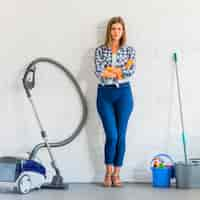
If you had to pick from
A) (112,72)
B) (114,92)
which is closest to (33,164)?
(114,92)

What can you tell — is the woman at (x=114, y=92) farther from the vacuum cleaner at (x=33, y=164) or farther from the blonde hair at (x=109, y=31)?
the vacuum cleaner at (x=33, y=164)

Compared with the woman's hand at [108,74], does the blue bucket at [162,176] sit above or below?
below

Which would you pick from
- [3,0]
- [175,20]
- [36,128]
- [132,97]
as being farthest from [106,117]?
[3,0]

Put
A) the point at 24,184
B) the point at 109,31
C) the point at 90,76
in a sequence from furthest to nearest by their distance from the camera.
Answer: the point at 90,76 → the point at 109,31 → the point at 24,184

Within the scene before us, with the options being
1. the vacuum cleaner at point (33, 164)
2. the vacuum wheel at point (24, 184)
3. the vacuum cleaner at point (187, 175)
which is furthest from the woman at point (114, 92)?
the vacuum wheel at point (24, 184)

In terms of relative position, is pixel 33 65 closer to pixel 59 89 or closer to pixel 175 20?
pixel 59 89

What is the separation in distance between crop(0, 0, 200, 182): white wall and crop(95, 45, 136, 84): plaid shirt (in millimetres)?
204

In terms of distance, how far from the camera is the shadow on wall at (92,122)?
17.0ft

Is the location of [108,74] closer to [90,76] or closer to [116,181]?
[90,76]

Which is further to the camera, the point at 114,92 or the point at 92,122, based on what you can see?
the point at 92,122

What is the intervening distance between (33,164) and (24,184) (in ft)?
0.79

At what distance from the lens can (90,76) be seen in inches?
204

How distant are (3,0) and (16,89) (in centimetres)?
96

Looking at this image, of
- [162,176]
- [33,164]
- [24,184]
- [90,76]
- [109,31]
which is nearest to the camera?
[24,184]
